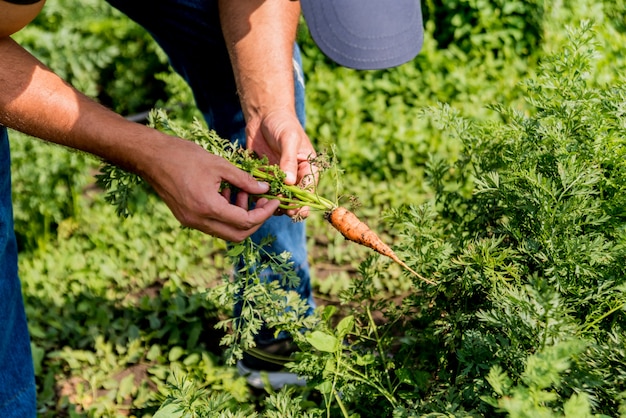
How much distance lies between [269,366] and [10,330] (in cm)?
112

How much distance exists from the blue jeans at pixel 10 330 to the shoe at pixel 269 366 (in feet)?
2.93

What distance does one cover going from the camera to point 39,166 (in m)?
3.46

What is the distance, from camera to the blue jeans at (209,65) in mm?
2516

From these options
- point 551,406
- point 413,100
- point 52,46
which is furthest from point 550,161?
point 52,46

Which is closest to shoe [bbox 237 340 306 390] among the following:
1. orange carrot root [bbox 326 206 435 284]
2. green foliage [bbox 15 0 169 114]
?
orange carrot root [bbox 326 206 435 284]

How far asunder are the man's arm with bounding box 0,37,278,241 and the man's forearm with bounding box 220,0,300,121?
1.64ft

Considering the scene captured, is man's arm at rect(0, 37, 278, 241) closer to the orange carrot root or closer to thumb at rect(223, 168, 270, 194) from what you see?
thumb at rect(223, 168, 270, 194)

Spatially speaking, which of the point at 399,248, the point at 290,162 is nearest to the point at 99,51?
the point at 290,162

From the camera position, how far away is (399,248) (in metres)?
2.17

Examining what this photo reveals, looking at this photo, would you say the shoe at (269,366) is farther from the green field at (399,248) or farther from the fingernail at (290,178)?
the fingernail at (290,178)

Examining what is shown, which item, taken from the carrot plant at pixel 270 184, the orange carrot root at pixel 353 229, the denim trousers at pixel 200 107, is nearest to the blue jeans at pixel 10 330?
the denim trousers at pixel 200 107

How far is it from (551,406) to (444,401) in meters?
0.34

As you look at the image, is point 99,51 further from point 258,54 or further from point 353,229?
point 353,229

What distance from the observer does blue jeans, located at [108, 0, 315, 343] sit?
2516 mm
